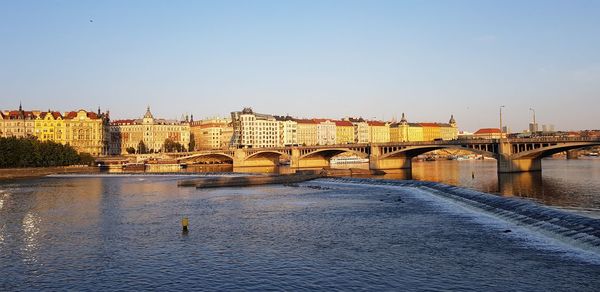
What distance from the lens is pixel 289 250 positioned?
3212 cm

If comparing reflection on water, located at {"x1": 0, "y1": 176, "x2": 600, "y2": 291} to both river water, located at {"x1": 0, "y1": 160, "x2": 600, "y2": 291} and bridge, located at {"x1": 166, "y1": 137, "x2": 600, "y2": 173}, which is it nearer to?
river water, located at {"x1": 0, "y1": 160, "x2": 600, "y2": 291}

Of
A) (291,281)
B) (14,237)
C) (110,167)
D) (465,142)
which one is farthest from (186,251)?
(110,167)

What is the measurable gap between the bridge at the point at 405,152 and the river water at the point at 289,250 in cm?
4791

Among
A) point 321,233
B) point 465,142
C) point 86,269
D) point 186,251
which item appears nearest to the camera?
point 86,269

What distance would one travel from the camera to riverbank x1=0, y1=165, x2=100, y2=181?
129 metres

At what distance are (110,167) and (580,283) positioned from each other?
164434mm

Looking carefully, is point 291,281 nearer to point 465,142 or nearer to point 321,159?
point 465,142

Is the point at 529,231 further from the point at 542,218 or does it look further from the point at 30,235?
the point at 30,235

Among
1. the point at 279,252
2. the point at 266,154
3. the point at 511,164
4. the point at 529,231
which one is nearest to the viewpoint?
the point at 279,252

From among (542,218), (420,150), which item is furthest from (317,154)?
(542,218)

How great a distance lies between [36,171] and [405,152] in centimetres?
8977

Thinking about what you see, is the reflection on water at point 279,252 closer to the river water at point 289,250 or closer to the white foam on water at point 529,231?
the river water at point 289,250

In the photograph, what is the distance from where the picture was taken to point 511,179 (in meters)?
90.1

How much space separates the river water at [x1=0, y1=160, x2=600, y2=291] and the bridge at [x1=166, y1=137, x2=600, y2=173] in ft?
157
